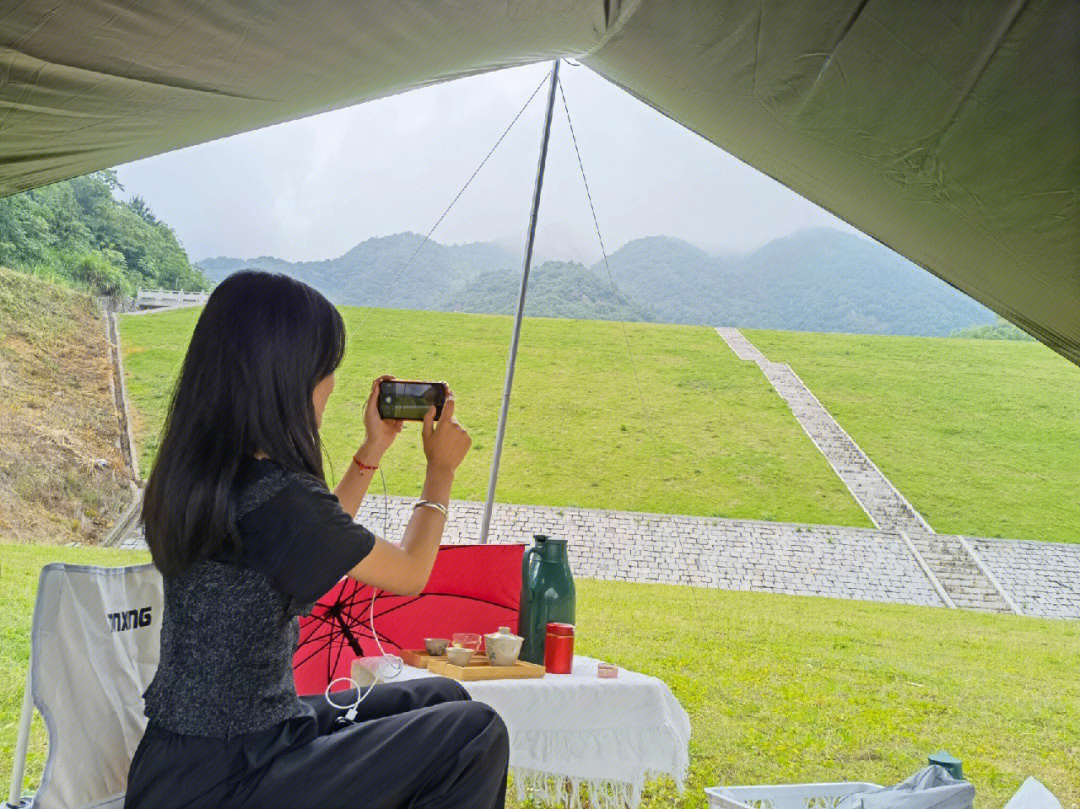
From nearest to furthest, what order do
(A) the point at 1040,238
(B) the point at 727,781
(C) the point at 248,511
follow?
(C) the point at 248,511 → (A) the point at 1040,238 → (B) the point at 727,781

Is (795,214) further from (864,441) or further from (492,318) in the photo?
(864,441)

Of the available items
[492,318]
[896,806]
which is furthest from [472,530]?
[492,318]

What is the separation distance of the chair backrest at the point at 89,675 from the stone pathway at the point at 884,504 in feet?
40.8

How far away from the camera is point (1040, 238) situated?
5.82 ft

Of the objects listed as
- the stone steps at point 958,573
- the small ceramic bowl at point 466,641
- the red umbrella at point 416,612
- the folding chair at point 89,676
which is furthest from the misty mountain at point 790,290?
the folding chair at point 89,676

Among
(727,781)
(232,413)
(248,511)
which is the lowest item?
(727,781)

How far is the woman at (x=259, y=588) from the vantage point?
1181 millimetres

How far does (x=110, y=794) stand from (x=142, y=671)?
0.66ft

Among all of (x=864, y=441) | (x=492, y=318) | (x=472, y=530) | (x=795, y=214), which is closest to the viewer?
(x=472, y=530)

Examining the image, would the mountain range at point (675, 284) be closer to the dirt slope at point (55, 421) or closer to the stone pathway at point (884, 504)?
the stone pathway at point (884, 504)

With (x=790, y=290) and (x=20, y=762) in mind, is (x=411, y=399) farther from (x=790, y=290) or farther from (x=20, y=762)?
(x=790, y=290)

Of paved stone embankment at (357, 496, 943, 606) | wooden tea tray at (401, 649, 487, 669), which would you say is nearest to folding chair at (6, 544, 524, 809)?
wooden tea tray at (401, 649, 487, 669)

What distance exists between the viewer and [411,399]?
159 centimetres

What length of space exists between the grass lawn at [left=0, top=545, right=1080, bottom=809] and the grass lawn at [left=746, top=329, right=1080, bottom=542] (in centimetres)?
536
